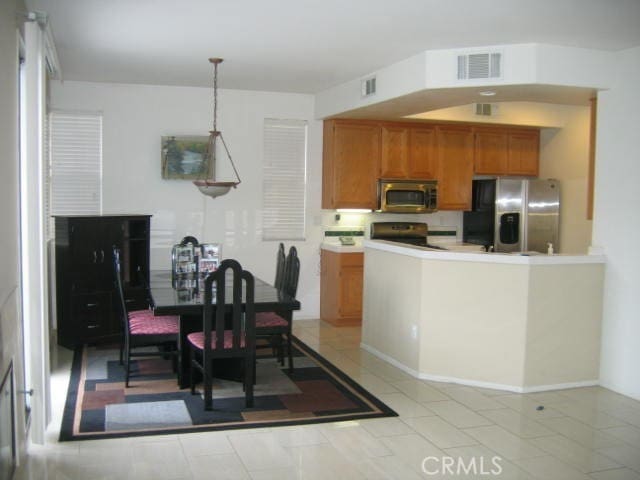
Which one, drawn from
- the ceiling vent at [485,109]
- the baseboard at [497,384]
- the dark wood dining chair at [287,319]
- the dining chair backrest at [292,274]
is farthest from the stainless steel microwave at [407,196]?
the baseboard at [497,384]

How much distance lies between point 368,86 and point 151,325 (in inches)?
117

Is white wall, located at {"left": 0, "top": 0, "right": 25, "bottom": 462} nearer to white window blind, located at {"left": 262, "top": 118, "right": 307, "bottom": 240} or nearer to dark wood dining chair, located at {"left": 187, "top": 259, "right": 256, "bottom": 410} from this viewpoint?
dark wood dining chair, located at {"left": 187, "top": 259, "right": 256, "bottom": 410}

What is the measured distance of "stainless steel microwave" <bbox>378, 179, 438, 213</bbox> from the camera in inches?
295

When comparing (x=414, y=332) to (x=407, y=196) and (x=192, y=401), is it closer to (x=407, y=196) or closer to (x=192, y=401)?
(x=192, y=401)

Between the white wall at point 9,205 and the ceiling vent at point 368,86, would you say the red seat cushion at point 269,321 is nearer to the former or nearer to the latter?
the white wall at point 9,205

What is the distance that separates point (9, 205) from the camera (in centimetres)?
332

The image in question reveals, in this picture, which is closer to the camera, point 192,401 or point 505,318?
point 192,401

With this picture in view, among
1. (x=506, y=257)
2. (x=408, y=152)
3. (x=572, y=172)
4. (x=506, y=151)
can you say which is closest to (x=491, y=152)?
(x=506, y=151)

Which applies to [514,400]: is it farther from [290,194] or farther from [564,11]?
[290,194]

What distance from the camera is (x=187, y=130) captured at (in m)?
7.17

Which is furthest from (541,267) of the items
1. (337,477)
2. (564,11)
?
(337,477)

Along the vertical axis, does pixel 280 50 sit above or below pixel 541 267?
above

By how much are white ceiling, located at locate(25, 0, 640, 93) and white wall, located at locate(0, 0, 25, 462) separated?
0.86 metres

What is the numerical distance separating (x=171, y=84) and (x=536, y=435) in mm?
5020
